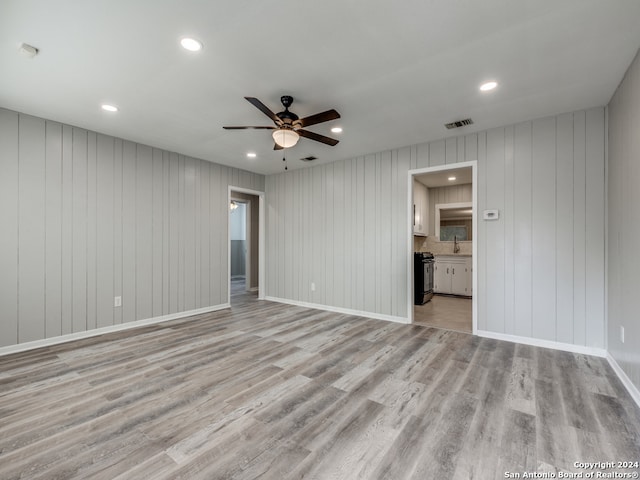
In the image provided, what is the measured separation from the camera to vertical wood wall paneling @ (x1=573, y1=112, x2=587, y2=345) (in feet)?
10.5

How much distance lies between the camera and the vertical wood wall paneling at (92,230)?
12.6 feet

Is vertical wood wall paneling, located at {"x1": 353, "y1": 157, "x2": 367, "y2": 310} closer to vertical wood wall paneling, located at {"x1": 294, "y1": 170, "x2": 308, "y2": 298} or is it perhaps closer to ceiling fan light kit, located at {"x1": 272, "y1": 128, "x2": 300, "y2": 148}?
vertical wood wall paneling, located at {"x1": 294, "y1": 170, "x2": 308, "y2": 298}

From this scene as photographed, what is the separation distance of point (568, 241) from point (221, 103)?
4.14 m

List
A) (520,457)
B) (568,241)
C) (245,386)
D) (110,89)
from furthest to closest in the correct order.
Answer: (568,241) → (110,89) → (245,386) → (520,457)

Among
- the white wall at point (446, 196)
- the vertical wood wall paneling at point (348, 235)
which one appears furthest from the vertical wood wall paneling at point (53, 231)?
the white wall at point (446, 196)

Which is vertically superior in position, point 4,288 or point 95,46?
point 95,46

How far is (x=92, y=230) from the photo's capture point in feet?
12.8

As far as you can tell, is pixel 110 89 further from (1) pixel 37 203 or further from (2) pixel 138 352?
(2) pixel 138 352

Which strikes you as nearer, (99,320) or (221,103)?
(221,103)

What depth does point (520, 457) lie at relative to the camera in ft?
5.37

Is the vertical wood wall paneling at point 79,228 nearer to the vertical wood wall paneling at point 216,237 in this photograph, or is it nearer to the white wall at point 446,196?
the vertical wood wall paneling at point 216,237

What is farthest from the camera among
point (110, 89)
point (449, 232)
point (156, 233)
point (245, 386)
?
point (449, 232)

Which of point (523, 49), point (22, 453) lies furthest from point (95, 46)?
point (523, 49)

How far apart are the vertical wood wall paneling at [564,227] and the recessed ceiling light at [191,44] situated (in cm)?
385
